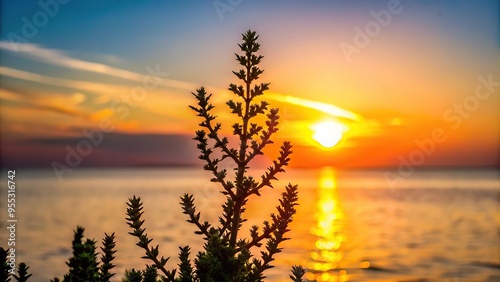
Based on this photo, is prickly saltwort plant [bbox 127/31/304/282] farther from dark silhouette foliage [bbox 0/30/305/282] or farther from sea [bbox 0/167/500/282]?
sea [bbox 0/167/500/282]

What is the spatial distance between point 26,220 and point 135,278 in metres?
84.8

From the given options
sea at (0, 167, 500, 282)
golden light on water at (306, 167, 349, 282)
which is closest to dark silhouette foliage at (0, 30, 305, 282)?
sea at (0, 167, 500, 282)

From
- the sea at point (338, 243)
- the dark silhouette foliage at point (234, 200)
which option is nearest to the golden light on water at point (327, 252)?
the sea at point (338, 243)

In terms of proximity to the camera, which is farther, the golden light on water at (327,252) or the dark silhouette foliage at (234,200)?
the golden light on water at (327,252)

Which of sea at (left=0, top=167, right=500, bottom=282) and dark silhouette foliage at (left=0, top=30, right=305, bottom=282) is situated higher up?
sea at (left=0, top=167, right=500, bottom=282)

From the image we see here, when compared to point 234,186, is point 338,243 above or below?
above

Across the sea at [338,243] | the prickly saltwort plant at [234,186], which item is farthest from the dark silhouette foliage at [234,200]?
the sea at [338,243]

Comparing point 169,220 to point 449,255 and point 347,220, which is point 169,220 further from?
point 449,255

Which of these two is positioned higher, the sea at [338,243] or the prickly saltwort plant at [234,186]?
the sea at [338,243]

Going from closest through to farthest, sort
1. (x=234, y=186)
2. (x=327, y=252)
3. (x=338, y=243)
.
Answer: (x=234, y=186) < (x=327, y=252) < (x=338, y=243)

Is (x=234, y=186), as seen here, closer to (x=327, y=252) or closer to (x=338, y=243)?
(x=327, y=252)

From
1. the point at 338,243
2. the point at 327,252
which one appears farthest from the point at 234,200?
the point at 338,243

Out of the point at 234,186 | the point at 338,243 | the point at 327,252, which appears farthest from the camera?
the point at 338,243

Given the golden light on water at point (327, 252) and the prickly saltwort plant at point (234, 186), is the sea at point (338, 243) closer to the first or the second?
the golden light on water at point (327, 252)
